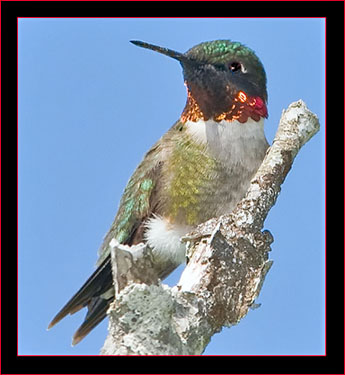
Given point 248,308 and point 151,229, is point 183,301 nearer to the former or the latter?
point 248,308

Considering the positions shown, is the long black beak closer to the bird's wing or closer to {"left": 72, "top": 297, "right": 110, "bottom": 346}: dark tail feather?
the bird's wing

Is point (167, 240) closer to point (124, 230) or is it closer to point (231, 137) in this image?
point (124, 230)

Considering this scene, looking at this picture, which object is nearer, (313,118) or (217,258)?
(217,258)

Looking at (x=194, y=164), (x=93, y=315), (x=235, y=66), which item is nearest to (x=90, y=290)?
(x=93, y=315)

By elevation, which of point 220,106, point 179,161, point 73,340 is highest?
point 220,106

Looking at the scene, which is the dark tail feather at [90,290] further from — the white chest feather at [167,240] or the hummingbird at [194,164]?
the white chest feather at [167,240]

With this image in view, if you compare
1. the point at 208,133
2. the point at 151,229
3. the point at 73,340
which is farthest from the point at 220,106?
the point at 73,340

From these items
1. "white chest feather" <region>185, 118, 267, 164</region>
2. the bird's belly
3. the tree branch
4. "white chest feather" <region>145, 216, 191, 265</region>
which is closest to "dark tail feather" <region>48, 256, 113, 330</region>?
"white chest feather" <region>145, 216, 191, 265</region>
